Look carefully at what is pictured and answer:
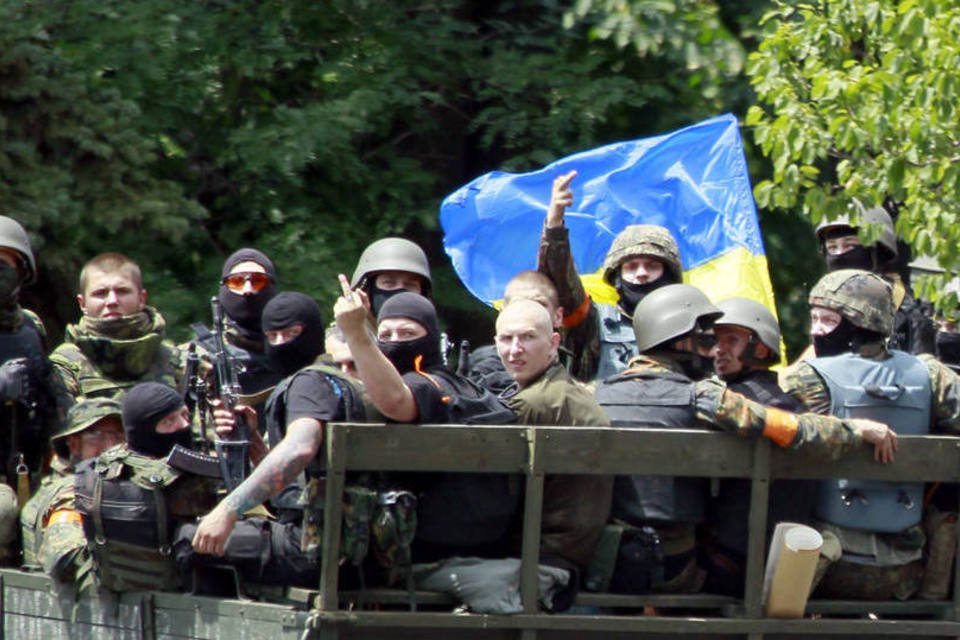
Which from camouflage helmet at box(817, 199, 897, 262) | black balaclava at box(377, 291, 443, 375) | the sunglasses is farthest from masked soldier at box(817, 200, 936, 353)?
black balaclava at box(377, 291, 443, 375)

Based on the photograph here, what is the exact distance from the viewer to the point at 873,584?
762 cm

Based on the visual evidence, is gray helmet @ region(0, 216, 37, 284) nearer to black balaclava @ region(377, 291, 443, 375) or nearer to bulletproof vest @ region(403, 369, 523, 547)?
black balaclava @ region(377, 291, 443, 375)

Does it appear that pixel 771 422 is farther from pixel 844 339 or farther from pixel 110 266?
pixel 110 266

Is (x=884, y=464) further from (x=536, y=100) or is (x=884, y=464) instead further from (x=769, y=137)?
(x=536, y=100)

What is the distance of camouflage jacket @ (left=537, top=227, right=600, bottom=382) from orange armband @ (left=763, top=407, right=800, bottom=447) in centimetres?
160

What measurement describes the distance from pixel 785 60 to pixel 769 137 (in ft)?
1.79

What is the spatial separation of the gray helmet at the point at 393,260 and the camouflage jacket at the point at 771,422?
1777 mm

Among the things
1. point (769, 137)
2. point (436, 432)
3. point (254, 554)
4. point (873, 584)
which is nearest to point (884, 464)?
point (873, 584)

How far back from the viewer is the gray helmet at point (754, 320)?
792 centimetres

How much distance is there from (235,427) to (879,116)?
3594 mm

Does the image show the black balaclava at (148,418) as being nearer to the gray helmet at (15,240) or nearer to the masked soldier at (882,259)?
the gray helmet at (15,240)

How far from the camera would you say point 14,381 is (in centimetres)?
816

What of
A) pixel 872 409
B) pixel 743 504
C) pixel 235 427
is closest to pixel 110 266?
pixel 235 427

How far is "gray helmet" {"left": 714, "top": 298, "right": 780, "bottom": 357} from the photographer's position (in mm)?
7922
